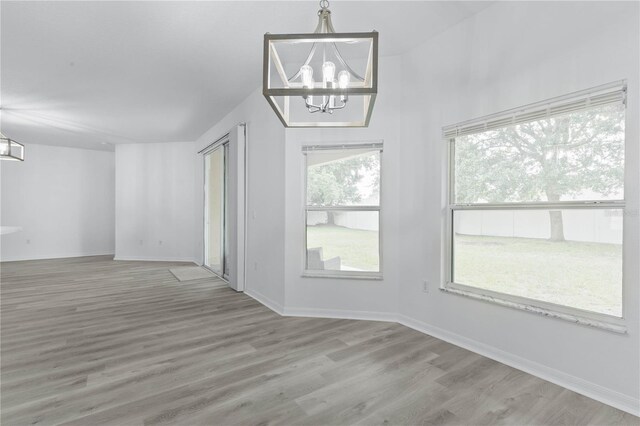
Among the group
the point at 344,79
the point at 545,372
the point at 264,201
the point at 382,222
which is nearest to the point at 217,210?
the point at 264,201

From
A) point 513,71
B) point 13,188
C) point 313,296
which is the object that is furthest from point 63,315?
point 13,188

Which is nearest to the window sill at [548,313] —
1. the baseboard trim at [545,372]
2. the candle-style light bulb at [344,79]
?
the baseboard trim at [545,372]

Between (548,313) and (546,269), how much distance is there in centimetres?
32

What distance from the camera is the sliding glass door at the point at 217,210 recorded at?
5707 millimetres

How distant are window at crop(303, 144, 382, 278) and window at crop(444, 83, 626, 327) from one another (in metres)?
0.83

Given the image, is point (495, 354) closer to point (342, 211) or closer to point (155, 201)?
point (342, 211)

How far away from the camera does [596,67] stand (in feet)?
6.83

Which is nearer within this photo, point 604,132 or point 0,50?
point 604,132

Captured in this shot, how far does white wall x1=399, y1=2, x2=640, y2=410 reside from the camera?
6.45 ft

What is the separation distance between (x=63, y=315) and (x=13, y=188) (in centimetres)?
608

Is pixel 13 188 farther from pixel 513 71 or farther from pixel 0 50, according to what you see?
pixel 513 71

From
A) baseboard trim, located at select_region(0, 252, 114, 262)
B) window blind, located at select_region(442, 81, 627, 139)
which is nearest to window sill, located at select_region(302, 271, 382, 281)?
window blind, located at select_region(442, 81, 627, 139)

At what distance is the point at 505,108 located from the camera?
256 cm

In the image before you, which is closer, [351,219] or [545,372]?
[545,372]
